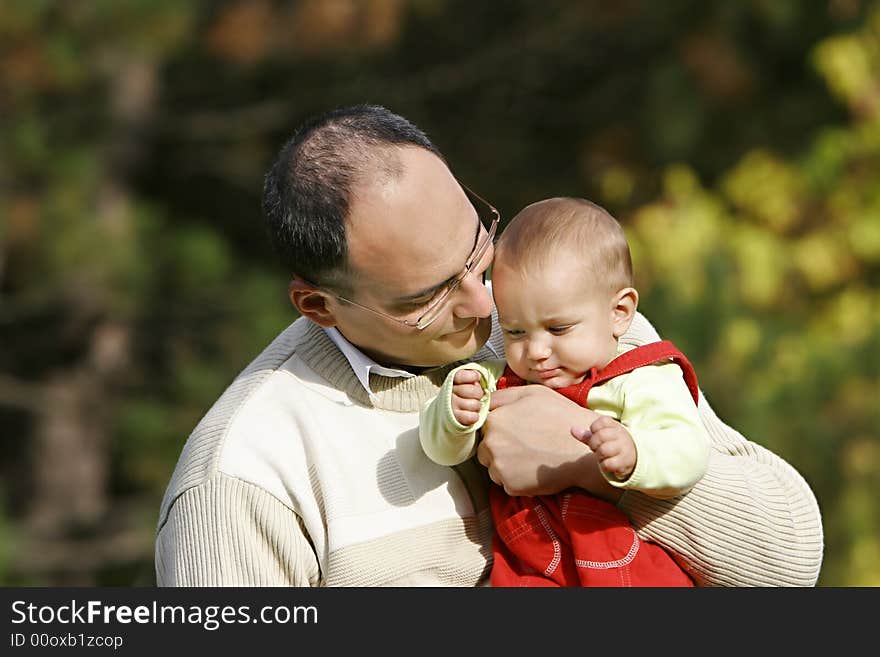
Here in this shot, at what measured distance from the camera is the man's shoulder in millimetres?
2010

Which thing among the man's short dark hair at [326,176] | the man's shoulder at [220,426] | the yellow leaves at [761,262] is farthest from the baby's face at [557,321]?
the yellow leaves at [761,262]

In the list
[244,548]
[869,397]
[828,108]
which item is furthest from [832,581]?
[244,548]

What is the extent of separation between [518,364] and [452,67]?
5.55 m

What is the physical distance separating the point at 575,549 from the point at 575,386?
259 millimetres

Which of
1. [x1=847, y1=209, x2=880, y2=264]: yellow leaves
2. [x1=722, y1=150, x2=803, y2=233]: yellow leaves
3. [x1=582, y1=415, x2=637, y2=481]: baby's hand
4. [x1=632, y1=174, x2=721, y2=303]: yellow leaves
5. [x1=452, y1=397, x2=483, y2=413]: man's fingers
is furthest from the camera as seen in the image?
[x1=722, y1=150, x2=803, y2=233]: yellow leaves

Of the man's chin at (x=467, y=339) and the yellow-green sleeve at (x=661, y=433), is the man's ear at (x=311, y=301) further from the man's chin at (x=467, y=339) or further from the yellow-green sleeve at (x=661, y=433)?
the yellow-green sleeve at (x=661, y=433)

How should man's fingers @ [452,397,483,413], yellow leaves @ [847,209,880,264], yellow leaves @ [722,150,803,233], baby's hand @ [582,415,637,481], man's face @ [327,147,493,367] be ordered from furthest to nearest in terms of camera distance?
1. yellow leaves @ [722,150,803,233]
2. yellow leaves @ [847,209,880,264]
3. man's face @ [327,147,493,367]
4. man's fingers @ [452,397,483,413]
5. baby's hand @ [582,415,637,481]

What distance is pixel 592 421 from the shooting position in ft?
6.44

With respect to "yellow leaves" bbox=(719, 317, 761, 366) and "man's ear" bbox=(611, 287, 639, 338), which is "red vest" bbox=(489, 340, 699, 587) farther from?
"yellow leaves" bbox=(719, 317, 761, 366)

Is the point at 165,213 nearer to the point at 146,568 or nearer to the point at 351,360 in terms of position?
the point at 146,568

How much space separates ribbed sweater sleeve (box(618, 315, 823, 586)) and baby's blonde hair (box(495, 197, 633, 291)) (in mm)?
340

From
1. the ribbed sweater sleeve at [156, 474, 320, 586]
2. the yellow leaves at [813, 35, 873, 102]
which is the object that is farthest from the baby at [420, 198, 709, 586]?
the yellow leaves at [813, 35, 873, 102]

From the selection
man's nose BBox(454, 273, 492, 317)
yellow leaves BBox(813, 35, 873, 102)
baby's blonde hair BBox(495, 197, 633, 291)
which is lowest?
man's nose BBox(454, 273, 492, 317)

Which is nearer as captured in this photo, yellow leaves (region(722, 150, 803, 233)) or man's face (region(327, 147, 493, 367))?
man's face (region(327, 147, 493, 367))
